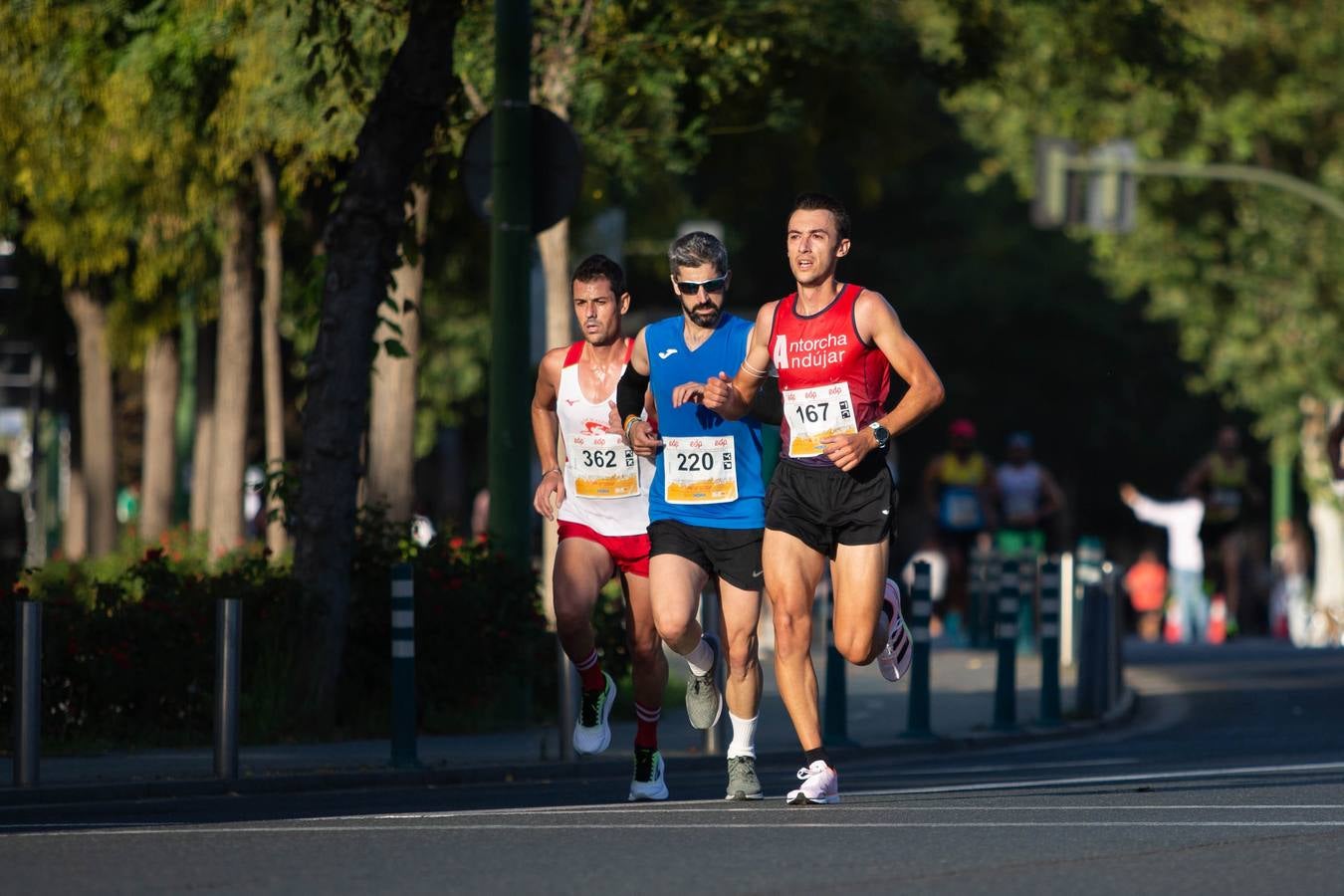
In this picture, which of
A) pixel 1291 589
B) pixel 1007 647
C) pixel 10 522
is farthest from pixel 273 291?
pixel 1291 589

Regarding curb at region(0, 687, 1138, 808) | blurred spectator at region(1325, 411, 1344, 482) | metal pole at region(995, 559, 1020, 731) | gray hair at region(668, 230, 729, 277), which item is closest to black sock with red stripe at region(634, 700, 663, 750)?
gray hair at region(668, 230, 729, 277)

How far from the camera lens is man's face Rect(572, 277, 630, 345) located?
1155 centimetres

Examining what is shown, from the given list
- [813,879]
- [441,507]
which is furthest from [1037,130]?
[813,879]

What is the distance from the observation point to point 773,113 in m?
21.8

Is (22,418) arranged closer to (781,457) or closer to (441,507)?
(441,507)

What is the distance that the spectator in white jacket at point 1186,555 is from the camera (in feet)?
102

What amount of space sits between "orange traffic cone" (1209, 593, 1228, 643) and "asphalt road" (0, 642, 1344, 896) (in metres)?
20.5

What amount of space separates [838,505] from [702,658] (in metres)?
1.02

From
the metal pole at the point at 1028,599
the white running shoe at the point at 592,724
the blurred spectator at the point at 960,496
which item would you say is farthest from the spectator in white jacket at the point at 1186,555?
the white running shoe at the point at 592,724

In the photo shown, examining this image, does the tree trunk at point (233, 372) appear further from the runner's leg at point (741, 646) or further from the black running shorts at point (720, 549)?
the black running shorts at point (720, 549)

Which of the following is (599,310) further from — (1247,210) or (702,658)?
(1247,210)

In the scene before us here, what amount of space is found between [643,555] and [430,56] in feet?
15.7

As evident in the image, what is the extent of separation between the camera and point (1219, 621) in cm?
3616

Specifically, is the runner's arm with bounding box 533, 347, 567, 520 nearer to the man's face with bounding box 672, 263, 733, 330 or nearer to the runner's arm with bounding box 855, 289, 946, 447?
the man's face with bounding box 672, 263, 733, 330
